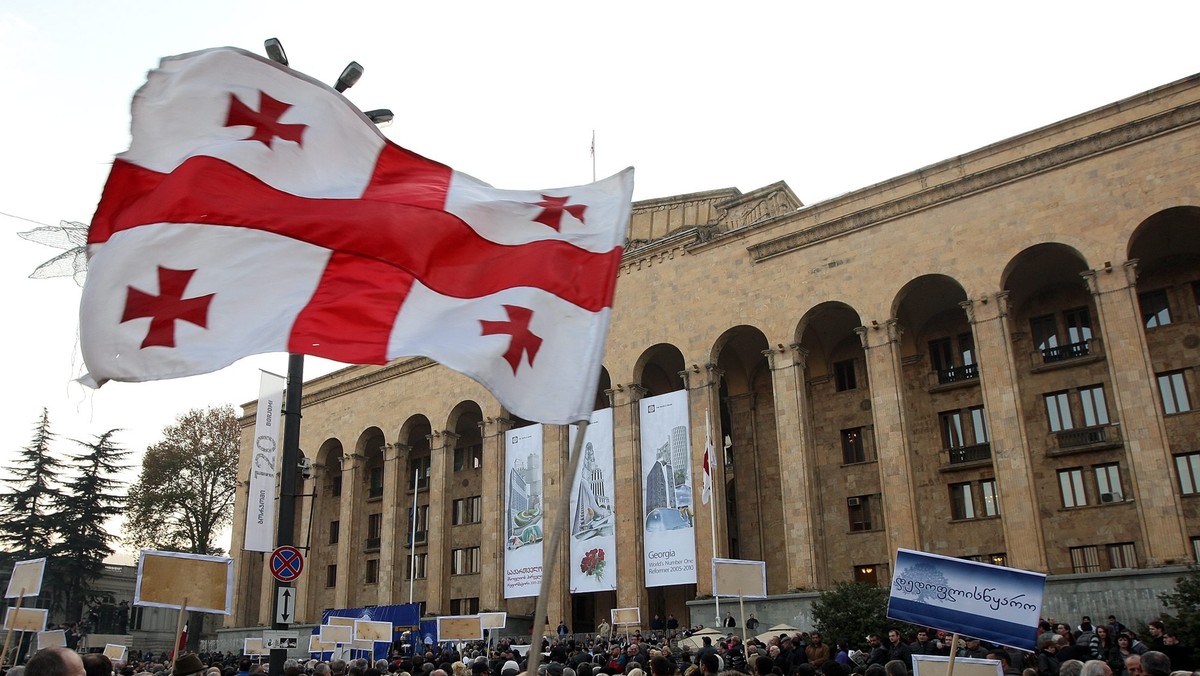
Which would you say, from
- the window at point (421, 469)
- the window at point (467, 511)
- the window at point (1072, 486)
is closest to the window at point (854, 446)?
the window at point (1072, 486)

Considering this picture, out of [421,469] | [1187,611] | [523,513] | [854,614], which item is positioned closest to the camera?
[1187,611]

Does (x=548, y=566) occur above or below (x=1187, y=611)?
above

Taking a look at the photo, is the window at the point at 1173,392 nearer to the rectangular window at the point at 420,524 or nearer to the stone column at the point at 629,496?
the stone column at the point at 629,496

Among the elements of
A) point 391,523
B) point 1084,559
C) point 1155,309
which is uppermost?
point 1155,309

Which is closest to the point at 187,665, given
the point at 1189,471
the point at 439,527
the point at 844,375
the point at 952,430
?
the point at 1189,471

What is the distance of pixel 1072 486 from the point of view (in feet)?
92.8

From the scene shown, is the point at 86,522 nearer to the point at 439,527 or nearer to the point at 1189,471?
the point at 439,527

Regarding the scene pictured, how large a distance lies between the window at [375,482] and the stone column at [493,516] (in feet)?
32.7

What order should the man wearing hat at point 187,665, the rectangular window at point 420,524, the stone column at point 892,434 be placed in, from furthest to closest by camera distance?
the rectangular window at point 420,524 → the stone column at point 892,434 → the man wearing hat at point 187,665

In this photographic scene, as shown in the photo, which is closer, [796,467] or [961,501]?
[796,467]

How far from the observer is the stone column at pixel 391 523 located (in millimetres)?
41125

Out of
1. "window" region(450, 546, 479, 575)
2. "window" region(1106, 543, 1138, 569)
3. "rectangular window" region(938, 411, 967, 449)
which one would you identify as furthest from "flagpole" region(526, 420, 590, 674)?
"window" region(450, 546, 479, 575)

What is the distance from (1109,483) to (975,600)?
22.3m

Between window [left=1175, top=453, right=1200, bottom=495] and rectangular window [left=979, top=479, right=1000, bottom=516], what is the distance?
5.17 m
